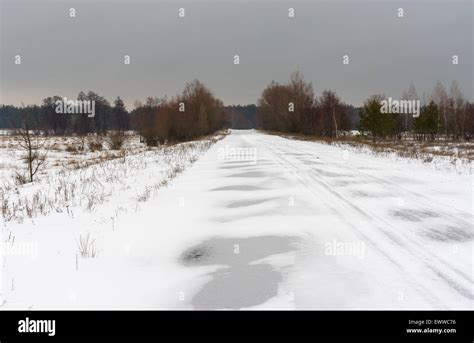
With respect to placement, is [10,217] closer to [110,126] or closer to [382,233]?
[382,233]

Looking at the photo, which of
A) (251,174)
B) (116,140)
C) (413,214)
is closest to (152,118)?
(116,140)

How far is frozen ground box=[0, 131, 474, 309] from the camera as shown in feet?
12.6

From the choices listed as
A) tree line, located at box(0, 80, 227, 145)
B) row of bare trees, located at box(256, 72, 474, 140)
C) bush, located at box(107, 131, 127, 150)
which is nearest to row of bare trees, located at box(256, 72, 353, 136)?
row of bare trees, located at box(256, 72, 474, 140)

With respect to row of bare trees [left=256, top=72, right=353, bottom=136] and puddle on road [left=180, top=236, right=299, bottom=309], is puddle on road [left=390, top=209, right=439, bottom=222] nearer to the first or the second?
puddle on road [left=180, top=236, right=299, bottom=309]

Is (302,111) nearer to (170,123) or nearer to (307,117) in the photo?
(307,117)

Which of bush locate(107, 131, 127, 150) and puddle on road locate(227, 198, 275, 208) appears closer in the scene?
puddle on road locate(227, 198, 275, 208)

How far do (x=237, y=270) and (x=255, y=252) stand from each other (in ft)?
2.36

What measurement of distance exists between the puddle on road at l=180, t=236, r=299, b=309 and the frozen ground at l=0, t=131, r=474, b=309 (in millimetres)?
16

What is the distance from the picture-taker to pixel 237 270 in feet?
15.0
